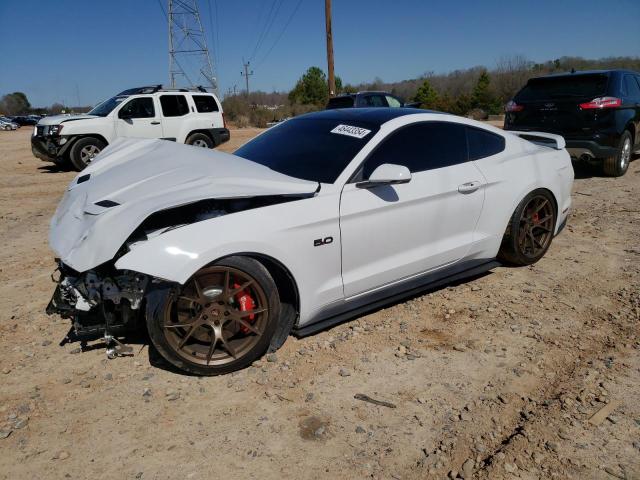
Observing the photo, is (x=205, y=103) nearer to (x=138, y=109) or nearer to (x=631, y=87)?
(x=138, y=109)

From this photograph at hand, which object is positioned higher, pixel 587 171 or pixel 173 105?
pixel 173 105

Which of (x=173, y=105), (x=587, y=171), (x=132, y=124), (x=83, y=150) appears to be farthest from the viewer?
(x=173, y=105)

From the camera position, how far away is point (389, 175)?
3320 mm

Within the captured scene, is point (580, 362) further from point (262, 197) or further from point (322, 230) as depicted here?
point (262, 197)

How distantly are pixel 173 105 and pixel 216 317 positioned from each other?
1141cm

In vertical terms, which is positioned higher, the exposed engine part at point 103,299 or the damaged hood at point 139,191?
the damaged hood at point 139,191

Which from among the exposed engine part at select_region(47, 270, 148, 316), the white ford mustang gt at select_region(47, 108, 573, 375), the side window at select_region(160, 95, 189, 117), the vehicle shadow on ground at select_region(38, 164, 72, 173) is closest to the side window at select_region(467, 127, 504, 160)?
the white ford mustang gt at select_region(47, 108, 573, 375)

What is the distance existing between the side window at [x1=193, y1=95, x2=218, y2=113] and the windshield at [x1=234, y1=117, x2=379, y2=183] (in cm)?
1004

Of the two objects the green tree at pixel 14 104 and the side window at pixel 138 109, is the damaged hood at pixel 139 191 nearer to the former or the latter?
the side window at pixel 138 109

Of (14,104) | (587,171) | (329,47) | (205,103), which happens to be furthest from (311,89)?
(14,104)

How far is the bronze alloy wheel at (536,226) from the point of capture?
464 cm

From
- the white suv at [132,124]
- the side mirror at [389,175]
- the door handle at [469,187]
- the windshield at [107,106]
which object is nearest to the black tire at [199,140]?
the white suv at [132,124]

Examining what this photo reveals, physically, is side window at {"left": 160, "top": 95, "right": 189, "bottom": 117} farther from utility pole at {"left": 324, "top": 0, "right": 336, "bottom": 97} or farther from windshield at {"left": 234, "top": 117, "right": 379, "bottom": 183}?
utility pole at {"left": 324, "top": 0, "right": 336, "bottom": 97}

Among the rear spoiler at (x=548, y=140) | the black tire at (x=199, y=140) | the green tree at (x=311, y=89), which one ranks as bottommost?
the black tire at (x=199, y=140)
